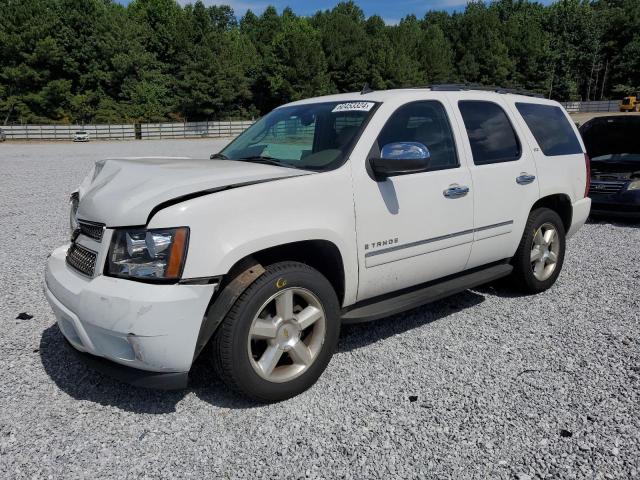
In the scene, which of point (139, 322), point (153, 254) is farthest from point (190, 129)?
point (139, 322)

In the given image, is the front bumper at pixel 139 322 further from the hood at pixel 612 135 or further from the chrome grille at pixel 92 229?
the hood at pixel 612 135

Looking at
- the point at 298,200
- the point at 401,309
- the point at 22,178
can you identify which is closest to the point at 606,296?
the point at 401,309

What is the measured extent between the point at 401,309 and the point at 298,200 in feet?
3.68

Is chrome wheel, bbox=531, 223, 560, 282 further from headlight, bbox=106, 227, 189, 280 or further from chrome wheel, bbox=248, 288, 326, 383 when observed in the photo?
headlight, bbox=106, 227, 189, 280

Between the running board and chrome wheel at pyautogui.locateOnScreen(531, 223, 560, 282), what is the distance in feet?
1.56

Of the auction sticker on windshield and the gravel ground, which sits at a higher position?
the auction sticker on windshield

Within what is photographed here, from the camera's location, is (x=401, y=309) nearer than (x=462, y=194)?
Yes

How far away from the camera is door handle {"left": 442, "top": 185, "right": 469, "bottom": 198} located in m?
3.87

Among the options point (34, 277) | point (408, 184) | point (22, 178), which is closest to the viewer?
point (408, 184)

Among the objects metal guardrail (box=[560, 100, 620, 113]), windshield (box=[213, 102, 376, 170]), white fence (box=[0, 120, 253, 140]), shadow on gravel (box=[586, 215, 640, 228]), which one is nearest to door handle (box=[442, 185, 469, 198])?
windshield (box=[213, 102, 376, 170])

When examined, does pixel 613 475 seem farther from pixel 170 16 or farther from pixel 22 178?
pixel 170 16

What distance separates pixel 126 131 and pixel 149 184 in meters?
46.6

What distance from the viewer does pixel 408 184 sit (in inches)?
143

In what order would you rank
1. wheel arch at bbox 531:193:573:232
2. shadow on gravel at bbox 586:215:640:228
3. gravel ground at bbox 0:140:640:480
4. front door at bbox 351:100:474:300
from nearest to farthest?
gravel ground at bbox 0:140:640:480, front door at bbox 351:100:474:300, wheel arch at bbox 531:193:573:232, shadow on gravel at bbox 586:215:640:228
